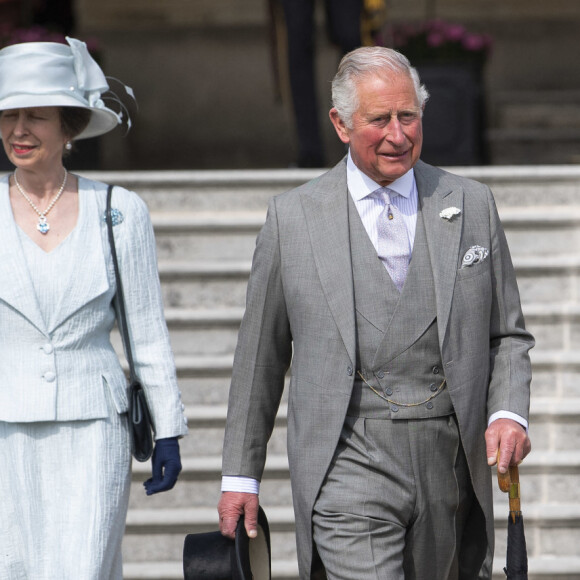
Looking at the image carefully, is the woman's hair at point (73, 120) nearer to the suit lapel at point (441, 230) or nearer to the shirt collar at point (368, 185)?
the shirt collar at point (368, 185)

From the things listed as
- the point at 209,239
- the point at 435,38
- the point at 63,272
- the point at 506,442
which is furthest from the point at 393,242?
the point at 435,38

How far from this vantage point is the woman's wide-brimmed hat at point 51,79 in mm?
3764

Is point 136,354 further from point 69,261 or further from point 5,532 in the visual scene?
point 5,532

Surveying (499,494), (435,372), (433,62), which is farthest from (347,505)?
(433,62)

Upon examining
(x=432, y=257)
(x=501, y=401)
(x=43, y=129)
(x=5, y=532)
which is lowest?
(x=5, y=532)

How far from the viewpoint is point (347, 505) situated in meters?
3.39

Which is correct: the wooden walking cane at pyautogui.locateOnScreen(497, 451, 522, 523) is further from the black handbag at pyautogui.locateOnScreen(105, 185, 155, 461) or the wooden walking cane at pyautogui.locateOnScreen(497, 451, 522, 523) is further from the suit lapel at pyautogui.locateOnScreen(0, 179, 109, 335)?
the suit lapel at pyautogui.locateOnScreen(0, 179, 109, 335)

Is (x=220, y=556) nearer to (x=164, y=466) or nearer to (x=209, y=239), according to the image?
(x=164, y=466)

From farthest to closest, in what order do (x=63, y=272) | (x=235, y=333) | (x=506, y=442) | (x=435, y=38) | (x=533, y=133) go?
(x=533, y=133), (x=435, y=38), (x=235, y=333), (x=63, y=272), (x=506, y=442)

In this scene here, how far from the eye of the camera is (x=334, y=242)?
350 centimetres

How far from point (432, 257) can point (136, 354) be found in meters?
0.91

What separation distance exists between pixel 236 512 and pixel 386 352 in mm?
609

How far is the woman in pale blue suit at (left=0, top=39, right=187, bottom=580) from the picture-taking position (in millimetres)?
3639

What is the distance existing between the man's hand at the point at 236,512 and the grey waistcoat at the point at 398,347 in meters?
0.40
